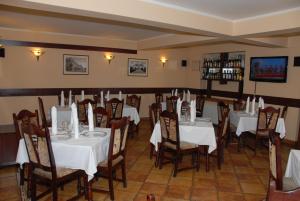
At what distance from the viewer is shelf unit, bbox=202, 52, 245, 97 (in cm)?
801

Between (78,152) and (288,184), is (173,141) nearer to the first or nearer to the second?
(78,152)

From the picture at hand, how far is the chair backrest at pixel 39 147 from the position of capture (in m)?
2.98

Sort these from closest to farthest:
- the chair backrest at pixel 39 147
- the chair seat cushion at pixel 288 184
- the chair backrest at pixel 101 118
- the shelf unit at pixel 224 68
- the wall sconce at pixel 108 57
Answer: the chair seat cushion at pixel 288 184
the chair backrest at pixel 39 147
the chair backrest at pixel 101 118
the shelf unit at pixel 224 68
the wall sconce at pixel 108 57

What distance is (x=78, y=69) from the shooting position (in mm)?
7980

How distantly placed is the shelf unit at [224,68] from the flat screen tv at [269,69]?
45 centimetres

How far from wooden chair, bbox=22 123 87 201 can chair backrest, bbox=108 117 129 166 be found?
0.43 metres

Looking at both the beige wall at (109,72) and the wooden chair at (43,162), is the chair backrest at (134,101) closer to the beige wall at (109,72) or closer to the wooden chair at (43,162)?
the beige wall at (109,72)

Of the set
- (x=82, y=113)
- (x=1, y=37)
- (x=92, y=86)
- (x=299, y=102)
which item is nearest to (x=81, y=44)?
(x=92, y=86)

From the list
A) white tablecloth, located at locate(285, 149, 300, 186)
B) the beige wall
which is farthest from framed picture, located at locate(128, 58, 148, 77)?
white tablecloth, located at locate(285, 149, 300, 186)

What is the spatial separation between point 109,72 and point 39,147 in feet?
18.7

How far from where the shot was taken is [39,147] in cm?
305

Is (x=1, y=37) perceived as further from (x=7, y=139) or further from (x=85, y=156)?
(x=85, y=156)

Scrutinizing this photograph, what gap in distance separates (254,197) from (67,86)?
605cm

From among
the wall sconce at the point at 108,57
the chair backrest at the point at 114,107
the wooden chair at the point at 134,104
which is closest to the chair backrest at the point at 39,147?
the chair backrest at the point at 114,107
